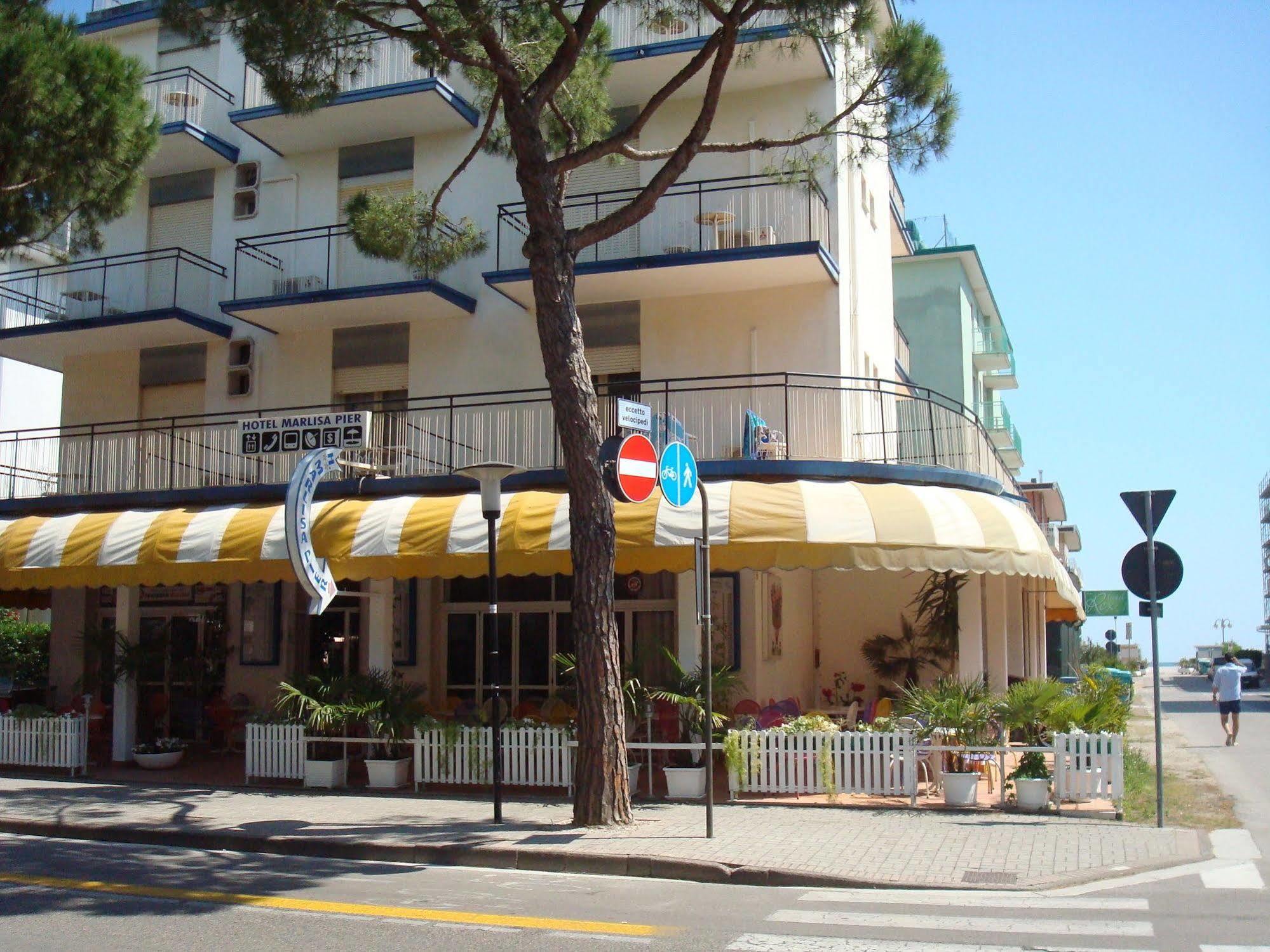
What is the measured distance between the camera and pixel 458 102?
19.6 m

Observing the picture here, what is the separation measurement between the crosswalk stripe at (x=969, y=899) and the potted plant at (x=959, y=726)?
3.83 metres

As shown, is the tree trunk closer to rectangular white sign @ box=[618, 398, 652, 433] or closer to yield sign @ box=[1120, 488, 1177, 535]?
rectangular white sign @ box=[618, 398, 652, 433]

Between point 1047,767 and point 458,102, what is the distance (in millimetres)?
13418

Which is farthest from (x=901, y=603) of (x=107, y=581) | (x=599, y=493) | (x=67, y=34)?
(x=67, y=34)

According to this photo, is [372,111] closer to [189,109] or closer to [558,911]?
[189,109]

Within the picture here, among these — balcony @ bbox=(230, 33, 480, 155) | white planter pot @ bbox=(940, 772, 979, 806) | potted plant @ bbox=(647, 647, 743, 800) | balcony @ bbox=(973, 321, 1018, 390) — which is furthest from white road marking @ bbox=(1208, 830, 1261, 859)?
balcony @ bbox=(973, 321, 1018, 390)

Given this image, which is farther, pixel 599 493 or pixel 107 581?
pixel 107 581

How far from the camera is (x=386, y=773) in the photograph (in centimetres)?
1524

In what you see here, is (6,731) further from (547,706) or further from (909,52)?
(909,52)

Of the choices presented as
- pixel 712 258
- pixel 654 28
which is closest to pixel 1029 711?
pixel 712 258

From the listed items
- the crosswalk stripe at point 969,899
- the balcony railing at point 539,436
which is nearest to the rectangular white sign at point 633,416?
the balcony railing at point 539,436

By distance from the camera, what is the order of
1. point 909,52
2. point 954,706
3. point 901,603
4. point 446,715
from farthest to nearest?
point 901,603 < point 446,715 < point 909,52 < point 954,706

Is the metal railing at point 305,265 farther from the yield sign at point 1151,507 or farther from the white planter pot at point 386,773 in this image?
the yield sign at point 1151,507

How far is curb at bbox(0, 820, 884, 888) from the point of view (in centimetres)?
973
